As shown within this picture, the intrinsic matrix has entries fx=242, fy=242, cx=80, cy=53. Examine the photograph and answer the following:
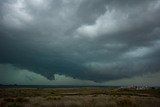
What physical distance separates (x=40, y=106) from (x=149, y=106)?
1581 cm

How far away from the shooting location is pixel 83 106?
3484 cm

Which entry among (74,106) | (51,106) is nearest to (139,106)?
(74,106)

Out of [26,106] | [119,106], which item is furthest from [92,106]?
[26,106]

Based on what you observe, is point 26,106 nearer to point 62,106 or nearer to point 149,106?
point 62,106

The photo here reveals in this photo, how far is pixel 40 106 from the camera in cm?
3531

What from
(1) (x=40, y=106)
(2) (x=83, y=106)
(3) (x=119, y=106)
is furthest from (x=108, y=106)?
(1) (x=40, y=106)

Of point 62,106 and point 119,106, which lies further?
point 119,106

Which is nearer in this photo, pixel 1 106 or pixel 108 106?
pixel 1 106

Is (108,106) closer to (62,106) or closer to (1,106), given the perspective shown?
(62,106)

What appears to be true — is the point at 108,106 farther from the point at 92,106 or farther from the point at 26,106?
the point at 26,106

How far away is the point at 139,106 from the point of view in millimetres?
36000

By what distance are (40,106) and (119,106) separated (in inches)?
455

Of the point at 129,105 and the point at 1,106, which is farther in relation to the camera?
the point at 129,105

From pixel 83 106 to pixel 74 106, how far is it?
1296 millimetres
